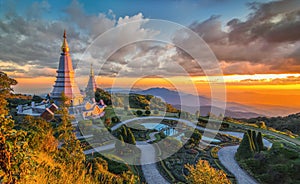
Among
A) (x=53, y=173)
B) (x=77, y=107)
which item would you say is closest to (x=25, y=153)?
(x=53, y=173)

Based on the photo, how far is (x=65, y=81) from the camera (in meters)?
29.7

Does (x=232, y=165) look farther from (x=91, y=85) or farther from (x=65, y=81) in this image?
(x=91, y=85)

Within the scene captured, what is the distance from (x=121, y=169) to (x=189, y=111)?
78.8ft

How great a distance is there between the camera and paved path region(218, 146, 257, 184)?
13.2 m

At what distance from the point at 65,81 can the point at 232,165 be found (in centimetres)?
2554

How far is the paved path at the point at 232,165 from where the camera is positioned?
43.5ft

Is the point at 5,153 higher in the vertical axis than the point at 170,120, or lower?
higher

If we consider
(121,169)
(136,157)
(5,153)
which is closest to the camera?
(5,153)

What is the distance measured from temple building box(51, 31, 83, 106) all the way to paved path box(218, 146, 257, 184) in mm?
21977

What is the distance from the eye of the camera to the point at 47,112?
1008 inches

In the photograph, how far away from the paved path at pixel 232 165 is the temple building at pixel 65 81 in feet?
72.1

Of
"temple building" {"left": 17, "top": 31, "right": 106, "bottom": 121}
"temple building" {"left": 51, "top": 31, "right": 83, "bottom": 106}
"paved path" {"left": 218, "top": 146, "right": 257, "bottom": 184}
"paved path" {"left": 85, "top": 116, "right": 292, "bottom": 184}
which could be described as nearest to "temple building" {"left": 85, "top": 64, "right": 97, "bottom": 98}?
"temple building" {"left": 17, "top": 31, "right": 106, "bottom": 121}

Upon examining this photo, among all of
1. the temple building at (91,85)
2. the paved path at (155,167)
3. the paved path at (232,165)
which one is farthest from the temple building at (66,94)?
the paved path at (232,165)

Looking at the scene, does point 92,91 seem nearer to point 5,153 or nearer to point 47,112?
point 47,112
